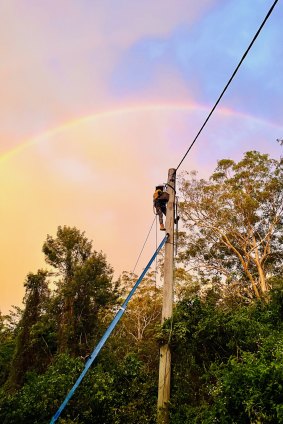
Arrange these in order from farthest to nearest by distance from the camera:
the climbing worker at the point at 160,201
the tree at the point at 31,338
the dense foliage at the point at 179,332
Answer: the tree at the point at 31,338
the climbing worker at the point at 160,201
the dense foliage at the point at 179,332

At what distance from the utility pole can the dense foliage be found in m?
0.16

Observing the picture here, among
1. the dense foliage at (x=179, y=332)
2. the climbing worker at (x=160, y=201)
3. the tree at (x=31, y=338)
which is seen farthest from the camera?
the tree at (x=31, y=338)

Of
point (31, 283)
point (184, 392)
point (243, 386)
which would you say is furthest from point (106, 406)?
point (31, 283)

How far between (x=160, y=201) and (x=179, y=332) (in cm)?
319

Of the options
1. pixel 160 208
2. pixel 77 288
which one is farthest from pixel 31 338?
pixel 160 208

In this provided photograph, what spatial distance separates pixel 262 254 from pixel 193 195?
6170 mm

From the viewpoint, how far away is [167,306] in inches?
277

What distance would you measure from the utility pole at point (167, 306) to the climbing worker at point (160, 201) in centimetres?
14

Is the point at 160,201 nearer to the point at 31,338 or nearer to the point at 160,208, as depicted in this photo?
the point at 160,208

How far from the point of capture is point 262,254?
23578mm

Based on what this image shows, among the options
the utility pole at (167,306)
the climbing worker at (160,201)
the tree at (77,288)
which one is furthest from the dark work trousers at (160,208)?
the tree at (77,288)

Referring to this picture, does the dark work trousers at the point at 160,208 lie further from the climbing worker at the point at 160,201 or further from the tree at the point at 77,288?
the tree at the point at 77,288

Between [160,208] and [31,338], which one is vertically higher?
[160,208]

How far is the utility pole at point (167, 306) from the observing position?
620 cm
